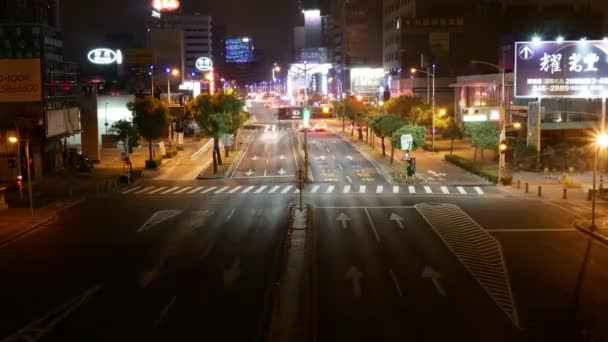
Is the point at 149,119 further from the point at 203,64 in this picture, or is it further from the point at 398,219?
the point at 203,64

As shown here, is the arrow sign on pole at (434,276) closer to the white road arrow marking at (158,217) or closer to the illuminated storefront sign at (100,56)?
the white road arrow marking at (158,217)

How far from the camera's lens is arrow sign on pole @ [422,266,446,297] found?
2495cm

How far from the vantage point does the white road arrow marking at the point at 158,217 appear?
38.6 meters

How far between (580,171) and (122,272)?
151ft

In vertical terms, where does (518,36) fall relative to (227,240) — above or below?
above

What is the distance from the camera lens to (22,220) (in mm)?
41000

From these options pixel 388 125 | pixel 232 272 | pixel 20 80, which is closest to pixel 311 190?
pixel 388 125

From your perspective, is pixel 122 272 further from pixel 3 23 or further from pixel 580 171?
pixel 580 171

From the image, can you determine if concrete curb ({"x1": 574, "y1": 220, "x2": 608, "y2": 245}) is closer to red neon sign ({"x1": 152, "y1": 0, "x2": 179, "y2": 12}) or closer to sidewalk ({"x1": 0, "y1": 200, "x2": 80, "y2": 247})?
sidewalk ({"x1": 0, "y1": 200, "x2": 80, "y2": 247})

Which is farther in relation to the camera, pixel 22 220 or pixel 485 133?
pixel 485 133

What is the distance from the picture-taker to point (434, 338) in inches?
775

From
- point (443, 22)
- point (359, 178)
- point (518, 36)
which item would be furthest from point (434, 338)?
point (443, 22)

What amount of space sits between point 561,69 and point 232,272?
36.9 metres

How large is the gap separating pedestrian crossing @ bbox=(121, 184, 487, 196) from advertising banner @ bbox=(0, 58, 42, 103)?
12.1 m
